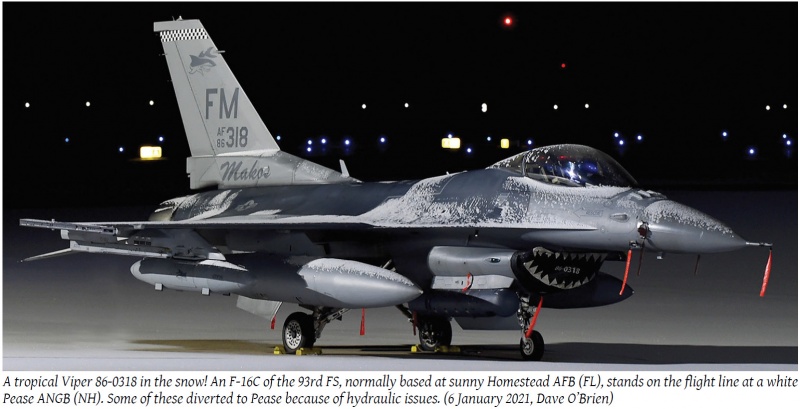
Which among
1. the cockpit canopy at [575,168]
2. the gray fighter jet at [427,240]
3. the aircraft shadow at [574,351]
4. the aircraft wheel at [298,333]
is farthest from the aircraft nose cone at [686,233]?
the aircraft wheel at [298,333]

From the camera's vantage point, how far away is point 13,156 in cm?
5747

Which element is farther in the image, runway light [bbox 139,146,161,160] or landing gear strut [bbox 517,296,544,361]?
runway light [bbox 139,146,161,160]

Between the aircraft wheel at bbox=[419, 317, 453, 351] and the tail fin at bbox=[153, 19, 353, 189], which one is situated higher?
the tail fin at bbox=[153, 19, 353, 189]

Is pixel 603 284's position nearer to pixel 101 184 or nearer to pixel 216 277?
pixel 216 277

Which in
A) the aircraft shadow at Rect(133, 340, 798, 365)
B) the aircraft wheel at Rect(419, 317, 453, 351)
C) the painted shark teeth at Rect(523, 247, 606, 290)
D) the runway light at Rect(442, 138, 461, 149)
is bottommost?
the aircraft shadow at Rect(133, 340, 798, 365)

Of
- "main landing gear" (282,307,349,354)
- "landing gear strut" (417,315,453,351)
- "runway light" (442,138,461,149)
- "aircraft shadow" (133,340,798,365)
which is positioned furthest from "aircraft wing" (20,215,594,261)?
"runway light" (442,138,461,149)

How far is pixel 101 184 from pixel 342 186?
102 ft

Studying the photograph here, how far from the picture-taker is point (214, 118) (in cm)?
1797

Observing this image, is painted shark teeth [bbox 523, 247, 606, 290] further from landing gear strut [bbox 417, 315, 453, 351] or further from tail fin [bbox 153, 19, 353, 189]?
tail fin [bbox 153, 19, 353, 189]

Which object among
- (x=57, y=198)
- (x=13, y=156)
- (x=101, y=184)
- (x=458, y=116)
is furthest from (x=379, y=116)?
Answer: (x=57, y=198)

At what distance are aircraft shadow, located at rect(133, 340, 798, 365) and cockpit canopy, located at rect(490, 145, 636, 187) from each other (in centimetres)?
180

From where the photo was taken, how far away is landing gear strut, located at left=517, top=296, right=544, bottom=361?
579 inches

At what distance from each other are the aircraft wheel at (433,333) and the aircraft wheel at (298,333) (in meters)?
1.16

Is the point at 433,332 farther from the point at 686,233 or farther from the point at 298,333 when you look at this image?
the point at 686,233
